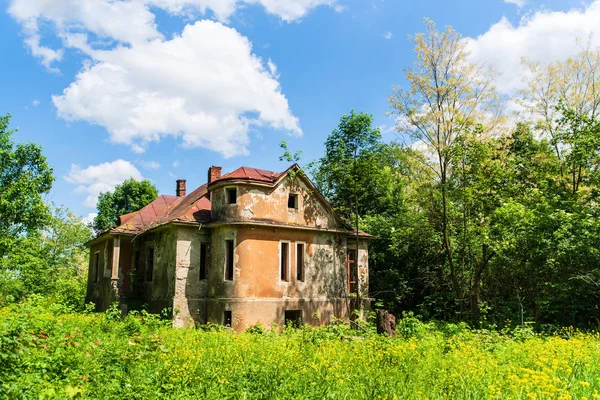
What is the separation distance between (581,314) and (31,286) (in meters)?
33.8

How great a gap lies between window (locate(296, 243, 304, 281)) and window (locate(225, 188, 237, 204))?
3548 mm

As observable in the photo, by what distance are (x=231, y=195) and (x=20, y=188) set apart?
18.0 metres

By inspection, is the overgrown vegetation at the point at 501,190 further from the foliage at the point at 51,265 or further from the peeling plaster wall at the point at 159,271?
the foliage at the point at 51,265

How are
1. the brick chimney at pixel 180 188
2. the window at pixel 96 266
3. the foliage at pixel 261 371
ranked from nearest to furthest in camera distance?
the foliage at pixel 261 371
the window at pixel 96 266
the brick chimney at pixel 180 188

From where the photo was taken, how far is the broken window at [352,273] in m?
21.7

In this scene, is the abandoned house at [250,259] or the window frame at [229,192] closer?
the abandoned house at [250,259]

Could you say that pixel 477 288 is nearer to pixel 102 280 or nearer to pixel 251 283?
pixel 251 283

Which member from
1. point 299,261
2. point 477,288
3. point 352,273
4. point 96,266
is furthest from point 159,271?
point 477,288

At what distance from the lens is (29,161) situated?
100 ft

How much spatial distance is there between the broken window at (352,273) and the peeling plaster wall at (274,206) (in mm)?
2189

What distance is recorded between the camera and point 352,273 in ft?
72.7

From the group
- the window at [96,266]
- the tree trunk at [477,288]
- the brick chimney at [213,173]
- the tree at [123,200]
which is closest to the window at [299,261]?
the brick chimney at [213,173]

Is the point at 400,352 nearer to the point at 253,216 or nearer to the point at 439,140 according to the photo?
the point at 253,216

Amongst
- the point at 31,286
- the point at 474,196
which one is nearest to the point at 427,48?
the point at 474,196
